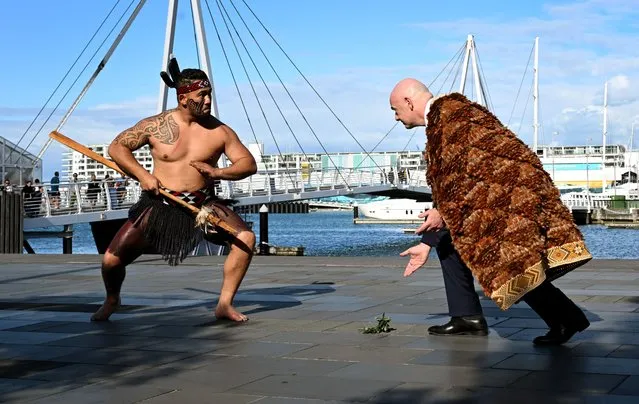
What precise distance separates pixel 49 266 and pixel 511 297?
31.1 ft

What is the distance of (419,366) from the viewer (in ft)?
17.3

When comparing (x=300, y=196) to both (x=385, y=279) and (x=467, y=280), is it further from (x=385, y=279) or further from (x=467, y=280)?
(x=467, y=280)

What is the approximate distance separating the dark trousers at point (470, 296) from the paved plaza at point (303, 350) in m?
0.16

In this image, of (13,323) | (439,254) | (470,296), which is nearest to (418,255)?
(439,254)

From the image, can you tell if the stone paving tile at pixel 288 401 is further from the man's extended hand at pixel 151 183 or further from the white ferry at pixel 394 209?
the white ferry at pixel 394 209

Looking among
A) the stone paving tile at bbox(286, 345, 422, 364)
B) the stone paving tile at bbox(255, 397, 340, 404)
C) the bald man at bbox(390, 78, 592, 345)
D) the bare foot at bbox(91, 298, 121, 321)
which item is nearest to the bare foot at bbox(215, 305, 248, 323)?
the bare foot at bbox(91, 298, 121, 321)

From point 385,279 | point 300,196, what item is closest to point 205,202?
point 385,279

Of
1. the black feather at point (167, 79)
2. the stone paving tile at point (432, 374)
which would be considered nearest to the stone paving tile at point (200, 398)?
the stone paving tile at point (432, 374)

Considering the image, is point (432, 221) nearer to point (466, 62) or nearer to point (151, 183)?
point (151, 183)

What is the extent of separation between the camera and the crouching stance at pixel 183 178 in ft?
23.3

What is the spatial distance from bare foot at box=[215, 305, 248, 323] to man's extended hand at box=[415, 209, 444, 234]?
5.76 feet

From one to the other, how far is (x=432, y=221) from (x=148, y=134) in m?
2.21

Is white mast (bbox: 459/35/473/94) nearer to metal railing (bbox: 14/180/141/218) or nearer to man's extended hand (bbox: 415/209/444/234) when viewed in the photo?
metal railing (bbox: 14/180/141/218)

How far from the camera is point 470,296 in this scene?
20.8 feet
